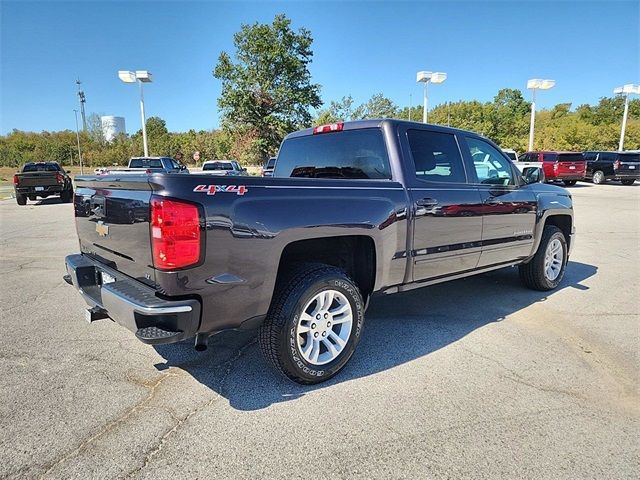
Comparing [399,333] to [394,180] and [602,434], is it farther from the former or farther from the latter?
[602,434]

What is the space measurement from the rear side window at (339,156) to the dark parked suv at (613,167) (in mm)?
27220

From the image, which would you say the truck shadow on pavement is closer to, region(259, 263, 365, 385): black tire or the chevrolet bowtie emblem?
region(259, 263, 365, 385): black tire

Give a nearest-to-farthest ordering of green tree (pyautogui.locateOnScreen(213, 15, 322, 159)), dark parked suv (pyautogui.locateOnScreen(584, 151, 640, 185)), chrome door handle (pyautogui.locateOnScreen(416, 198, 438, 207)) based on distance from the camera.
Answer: chrome door handle (pyautogui.locateOnScreen(416, 198, 438, 207)), dark parked suv (pyautogui.locateOnScreen(584, 151, 640, 185)), green tree (pyautogui.locateOnScreen(213, 15, 322, 159))

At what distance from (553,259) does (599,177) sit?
25.6m

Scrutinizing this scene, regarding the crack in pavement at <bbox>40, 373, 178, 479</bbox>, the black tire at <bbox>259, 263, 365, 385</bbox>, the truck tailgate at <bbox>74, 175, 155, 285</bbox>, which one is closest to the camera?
the crack in pavement at <bbox>40, 373, 178, 479</bbox>

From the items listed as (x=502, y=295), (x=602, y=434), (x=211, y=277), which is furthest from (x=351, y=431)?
(x=502, y=295)

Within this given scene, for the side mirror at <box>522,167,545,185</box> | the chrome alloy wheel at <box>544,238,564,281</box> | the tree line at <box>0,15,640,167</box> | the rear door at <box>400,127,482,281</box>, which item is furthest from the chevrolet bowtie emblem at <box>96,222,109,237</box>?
the tree line at <box>0,15,640,167</box>

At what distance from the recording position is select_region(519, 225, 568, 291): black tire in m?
5.20

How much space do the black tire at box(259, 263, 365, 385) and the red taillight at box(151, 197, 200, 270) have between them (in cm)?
71

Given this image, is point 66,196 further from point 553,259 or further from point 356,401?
point 356,401

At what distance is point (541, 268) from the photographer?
17.2ft

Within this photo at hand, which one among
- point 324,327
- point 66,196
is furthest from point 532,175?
point 66,196

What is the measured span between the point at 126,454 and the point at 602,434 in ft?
9.02

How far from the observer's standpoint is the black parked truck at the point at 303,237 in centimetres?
242
